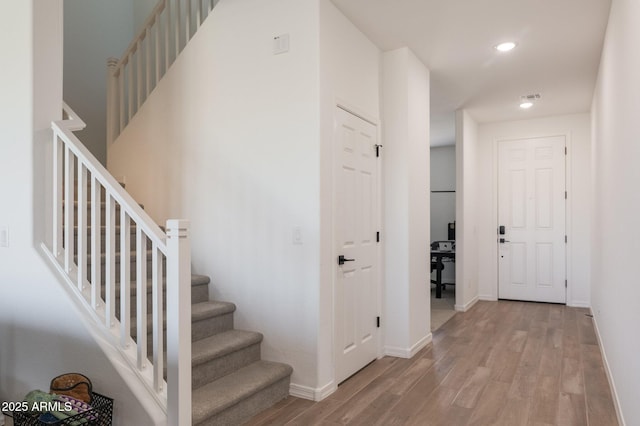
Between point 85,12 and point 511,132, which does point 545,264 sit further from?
point 85,12

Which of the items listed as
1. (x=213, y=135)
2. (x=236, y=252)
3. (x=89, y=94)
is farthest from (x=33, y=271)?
(x=89, y=94)

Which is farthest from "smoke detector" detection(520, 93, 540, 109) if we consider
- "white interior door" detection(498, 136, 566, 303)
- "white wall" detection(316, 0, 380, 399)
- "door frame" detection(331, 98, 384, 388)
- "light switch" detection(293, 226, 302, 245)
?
"light switch" detection(293, 226, 302, 245)

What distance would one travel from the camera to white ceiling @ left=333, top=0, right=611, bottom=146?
10.8 ft

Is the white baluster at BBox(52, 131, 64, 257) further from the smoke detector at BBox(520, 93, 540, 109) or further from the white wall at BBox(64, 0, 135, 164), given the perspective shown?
the smoke detector at BBox(520, 93, 540, 109)

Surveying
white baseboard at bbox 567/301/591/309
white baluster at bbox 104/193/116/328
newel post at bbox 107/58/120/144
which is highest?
newel post at bbox 107/58/120/144

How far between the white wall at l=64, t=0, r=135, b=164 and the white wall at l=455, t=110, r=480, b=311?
448 centimetres

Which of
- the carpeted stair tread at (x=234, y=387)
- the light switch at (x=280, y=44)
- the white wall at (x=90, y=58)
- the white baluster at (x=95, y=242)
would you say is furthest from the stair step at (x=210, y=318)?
the white wall at (x=90, y=58)

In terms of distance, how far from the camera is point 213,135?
11.5ft

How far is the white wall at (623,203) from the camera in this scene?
2178 millimetres

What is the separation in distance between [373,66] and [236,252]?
1995mm

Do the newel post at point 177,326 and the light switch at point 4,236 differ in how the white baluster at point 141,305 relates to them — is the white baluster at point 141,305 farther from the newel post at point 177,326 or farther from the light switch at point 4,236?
the light switch at point 4,236

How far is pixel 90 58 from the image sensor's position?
5.26 metres

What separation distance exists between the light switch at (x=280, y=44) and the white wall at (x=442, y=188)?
617 cm

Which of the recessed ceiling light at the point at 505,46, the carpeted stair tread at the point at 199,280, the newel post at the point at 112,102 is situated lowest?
the carpeted stair tread at the point at 199,280
